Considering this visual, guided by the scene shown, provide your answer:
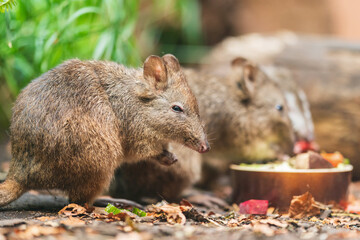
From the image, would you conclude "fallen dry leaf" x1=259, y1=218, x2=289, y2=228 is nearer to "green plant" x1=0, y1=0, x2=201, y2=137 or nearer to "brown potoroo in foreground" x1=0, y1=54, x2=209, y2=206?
"brown potoroo in foreground" x1=0, y1=54, x2=209, y2=206

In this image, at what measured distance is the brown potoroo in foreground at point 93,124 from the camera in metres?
3.71

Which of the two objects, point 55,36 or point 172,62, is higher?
point 55,36

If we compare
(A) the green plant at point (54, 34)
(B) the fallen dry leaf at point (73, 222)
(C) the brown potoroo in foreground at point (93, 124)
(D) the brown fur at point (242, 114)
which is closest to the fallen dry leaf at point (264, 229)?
(C) the brown potoroo in foreground at point (93, 124)

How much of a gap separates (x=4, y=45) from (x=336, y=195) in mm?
4554

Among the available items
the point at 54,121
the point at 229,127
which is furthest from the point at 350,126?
the point at 54,121

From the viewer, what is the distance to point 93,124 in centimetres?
382

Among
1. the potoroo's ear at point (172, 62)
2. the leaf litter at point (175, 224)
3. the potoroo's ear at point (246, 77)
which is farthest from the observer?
the potoroo's ear at point (246, 77)

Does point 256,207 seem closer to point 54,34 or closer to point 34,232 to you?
point 34,232

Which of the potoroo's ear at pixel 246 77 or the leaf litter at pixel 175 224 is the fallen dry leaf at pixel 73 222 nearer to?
the leaf litter at pixel 175 224

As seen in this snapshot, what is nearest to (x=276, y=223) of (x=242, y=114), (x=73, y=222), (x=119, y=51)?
(x=73, y=222)

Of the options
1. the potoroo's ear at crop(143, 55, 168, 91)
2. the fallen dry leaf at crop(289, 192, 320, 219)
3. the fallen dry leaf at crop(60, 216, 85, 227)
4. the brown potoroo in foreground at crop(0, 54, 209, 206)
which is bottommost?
the fallen dry leaf at crop(289, 192, 320, 219)

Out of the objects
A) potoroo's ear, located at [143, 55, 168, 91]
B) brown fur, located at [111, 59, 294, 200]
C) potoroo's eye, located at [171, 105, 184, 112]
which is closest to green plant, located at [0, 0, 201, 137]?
brown fur, located at [111, 59, 294, 200]

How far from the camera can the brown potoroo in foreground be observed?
3.71 m

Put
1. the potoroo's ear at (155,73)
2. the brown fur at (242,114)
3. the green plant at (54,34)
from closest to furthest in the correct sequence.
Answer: the potoroo's ear at (155,73), the green plant at (54,34), the brown fur at (242,114)
